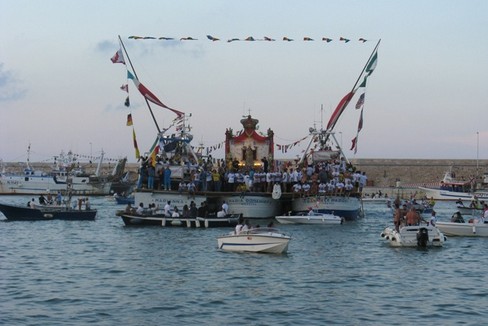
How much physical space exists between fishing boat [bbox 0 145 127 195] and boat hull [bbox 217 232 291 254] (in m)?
76.6

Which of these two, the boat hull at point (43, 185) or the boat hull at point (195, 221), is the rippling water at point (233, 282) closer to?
the boat hull at point (195, 221)

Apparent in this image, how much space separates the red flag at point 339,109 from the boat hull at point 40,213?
17350 mm

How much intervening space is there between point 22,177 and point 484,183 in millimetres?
59728

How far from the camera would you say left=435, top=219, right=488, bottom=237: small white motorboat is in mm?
43375

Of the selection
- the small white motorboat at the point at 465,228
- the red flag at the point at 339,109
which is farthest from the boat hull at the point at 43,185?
the small white motorboat at the point at 465,228

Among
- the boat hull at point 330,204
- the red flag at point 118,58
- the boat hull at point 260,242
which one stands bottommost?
the boat hull at point 260,242

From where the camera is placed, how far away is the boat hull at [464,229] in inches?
1708

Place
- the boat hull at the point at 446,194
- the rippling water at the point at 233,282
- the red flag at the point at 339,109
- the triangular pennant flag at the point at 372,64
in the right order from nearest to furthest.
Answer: the rippling water at the point at 233,282
the triangular pennant flag at the point at 372,64
the red flag at the point at 339,109
the boat hull at the point at 446,194

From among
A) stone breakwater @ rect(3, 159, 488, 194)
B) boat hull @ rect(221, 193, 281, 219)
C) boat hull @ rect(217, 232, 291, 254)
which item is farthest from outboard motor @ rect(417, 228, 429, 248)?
stone breakwater @ rect(3, 159, 488, 194)

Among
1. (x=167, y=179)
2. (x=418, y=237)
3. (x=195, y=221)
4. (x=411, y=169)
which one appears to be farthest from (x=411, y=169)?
(x=418, y=237)

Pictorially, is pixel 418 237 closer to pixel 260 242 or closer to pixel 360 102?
pixel 260 242

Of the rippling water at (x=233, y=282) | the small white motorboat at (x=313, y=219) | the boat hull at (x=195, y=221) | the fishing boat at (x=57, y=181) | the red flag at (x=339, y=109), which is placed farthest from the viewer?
the fishing boat at (x=57, y=181)

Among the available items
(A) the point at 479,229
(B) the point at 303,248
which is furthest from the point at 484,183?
(B) the point at 303,248

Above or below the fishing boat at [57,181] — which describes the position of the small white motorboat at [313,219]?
below
